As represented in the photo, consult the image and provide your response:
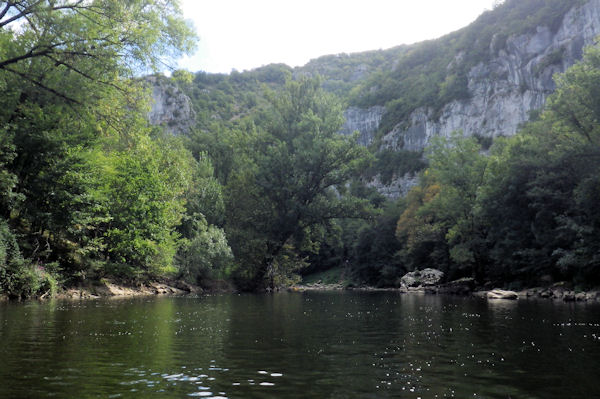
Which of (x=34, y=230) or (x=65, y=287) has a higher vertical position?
(x=34, y=230)

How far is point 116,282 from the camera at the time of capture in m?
33.7

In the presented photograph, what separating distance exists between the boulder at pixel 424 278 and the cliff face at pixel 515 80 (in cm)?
3660

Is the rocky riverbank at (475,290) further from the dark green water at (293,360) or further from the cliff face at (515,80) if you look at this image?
the cliff face at (515,80)

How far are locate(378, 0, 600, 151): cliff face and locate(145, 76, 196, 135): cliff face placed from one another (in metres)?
58.2

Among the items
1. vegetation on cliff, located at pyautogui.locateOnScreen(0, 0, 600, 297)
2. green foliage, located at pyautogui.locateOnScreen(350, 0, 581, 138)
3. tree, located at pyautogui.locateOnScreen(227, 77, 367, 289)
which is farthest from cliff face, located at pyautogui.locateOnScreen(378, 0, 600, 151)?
tree, located at pyautogui.locateOnScreen(227, 77, 367, 289)

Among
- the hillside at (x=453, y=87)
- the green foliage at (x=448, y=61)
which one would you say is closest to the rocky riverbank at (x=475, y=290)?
the hillside at (x=453, y=87)

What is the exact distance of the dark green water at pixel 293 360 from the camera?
5.73 meters

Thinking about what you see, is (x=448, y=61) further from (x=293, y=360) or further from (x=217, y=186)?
(x=293, y=360)

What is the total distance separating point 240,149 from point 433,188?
1216 inches

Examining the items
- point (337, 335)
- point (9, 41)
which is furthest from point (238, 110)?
point (337, 335)

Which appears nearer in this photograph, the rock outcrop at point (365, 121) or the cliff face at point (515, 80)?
the cliff face at point (515, 80)

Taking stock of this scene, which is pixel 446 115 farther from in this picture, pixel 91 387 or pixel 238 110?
pixel 91 387

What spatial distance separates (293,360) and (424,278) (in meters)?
52.4

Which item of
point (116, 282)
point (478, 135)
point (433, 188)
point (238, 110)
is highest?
point (238, 110)
